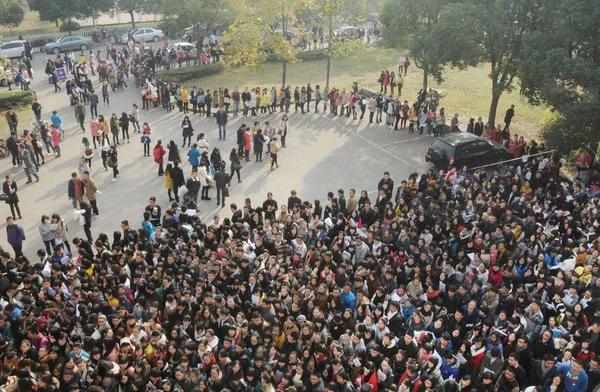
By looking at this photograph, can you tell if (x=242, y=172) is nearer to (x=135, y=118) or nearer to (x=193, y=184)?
(x=193, y=184)

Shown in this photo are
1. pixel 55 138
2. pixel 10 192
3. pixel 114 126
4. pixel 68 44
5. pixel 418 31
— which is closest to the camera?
pixel 10 192

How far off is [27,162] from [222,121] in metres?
7.26

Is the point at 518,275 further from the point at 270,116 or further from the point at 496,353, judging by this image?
the point at 270,116

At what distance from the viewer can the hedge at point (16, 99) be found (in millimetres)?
24516

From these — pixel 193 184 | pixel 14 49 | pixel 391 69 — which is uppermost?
pixel 14 49

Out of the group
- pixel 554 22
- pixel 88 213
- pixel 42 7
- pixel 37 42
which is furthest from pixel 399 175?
pixel 42 7

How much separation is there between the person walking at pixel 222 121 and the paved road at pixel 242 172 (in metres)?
0.30

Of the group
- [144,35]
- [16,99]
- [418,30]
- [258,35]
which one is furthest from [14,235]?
[144,35]

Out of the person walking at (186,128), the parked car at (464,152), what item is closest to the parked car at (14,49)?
the person walking at (186,128)

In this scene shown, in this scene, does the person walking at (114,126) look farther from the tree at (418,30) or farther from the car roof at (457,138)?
the tree at (418,30)

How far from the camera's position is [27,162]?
1700cm

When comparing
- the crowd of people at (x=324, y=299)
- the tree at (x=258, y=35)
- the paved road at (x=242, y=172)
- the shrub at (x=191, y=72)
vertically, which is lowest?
the paved road at (x=242, y=172)

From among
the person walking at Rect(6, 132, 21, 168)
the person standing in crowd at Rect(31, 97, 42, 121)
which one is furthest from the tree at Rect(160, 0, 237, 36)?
the person walking at Rect(6, 132, 21, 168)

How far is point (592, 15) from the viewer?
16.3 meters
